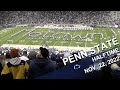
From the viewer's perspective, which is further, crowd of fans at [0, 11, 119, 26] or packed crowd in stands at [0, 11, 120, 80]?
crowd of fans at [0, 11, 119, 26]

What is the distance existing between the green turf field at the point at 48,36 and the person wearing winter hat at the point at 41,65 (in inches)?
16.7

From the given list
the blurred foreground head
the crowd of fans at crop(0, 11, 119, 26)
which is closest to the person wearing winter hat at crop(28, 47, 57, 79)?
the blurred foreground head

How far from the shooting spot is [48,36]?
4.75m

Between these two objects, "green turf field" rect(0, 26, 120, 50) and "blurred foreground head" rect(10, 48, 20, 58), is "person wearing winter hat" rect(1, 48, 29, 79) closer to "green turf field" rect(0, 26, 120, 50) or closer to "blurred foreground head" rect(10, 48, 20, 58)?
"blurred foreground head" rect(10, 48, 20, 58)

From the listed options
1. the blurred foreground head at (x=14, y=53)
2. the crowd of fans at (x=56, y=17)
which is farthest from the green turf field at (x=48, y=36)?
the blurred foreground head at (x=14, y=53)

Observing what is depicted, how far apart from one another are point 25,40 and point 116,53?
1483 millimetres

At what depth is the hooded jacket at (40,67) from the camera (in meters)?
4.11

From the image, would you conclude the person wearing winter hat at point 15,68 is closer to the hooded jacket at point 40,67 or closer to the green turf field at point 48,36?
the hooded jacket at point 40,67

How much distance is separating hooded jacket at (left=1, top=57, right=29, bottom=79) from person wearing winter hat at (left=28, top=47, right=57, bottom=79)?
9 cm

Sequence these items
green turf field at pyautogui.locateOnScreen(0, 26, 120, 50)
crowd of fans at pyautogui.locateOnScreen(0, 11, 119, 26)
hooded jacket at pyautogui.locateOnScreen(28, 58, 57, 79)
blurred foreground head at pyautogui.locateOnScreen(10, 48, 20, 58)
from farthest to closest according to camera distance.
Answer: crowd of fans at pyautogui.locateOnScreen(0, 11, 119, 26), green turf field at pyautogui.locateOnScreen(0, 26, 120, 50), blurred foreground head at pyautogui.locateOnScreen(10, 48, 20, 58), hooded jacket at pyautogui.locateOnScreen(28, 58, 57, 79)

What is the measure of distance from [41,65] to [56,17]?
3.12 feet

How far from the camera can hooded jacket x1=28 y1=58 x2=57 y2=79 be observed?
411cm

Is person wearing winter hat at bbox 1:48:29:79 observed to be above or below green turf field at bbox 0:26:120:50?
below
